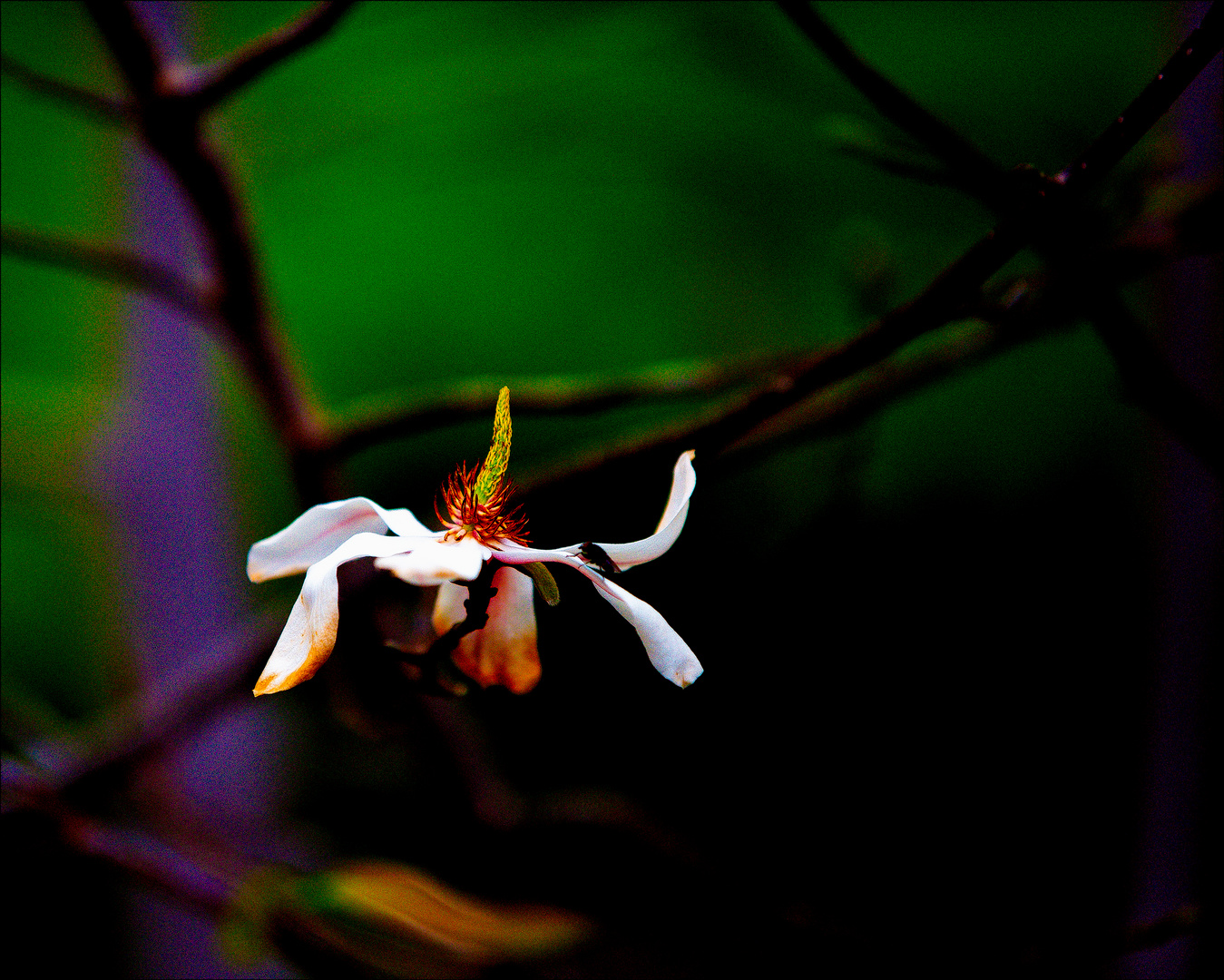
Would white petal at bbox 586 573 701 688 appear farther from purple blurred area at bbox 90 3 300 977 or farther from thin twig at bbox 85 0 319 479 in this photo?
purple blurred area at bbox 90 3 300 977

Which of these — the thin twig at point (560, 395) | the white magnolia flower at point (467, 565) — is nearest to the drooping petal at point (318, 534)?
the white magnolia flower at point (467, 565)

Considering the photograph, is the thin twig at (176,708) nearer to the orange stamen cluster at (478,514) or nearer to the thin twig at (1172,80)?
the orange stamen cluster at (478,514)

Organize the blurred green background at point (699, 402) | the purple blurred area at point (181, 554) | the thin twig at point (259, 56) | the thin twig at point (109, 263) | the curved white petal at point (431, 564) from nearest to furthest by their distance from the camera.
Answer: the curved white petal at point (431, 564), the thin twig at point (259, 56), the thin twig at point (109, 263), the blurred green background at point (699, 402), the purple blurred area at point (181, 554)

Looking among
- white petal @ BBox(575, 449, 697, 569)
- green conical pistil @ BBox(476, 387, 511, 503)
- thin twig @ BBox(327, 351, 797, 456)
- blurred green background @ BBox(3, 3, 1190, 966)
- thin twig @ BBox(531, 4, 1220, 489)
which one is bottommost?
white petal @ BBox(575, 449, 697, 569)

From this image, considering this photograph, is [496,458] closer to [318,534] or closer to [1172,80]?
[318,534]

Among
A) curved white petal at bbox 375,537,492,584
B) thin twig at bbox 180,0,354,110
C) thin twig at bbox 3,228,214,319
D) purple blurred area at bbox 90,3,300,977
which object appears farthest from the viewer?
purple blurred area at bbox 90,3,300,977

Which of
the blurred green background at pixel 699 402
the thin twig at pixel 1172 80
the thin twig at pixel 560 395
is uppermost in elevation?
the blurred green background at pixel 699 402

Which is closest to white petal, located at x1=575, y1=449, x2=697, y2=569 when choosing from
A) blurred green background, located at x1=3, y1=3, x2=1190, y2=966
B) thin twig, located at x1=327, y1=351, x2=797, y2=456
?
thin twig, located at x1=327, y1=351, x2=797, y2=456
